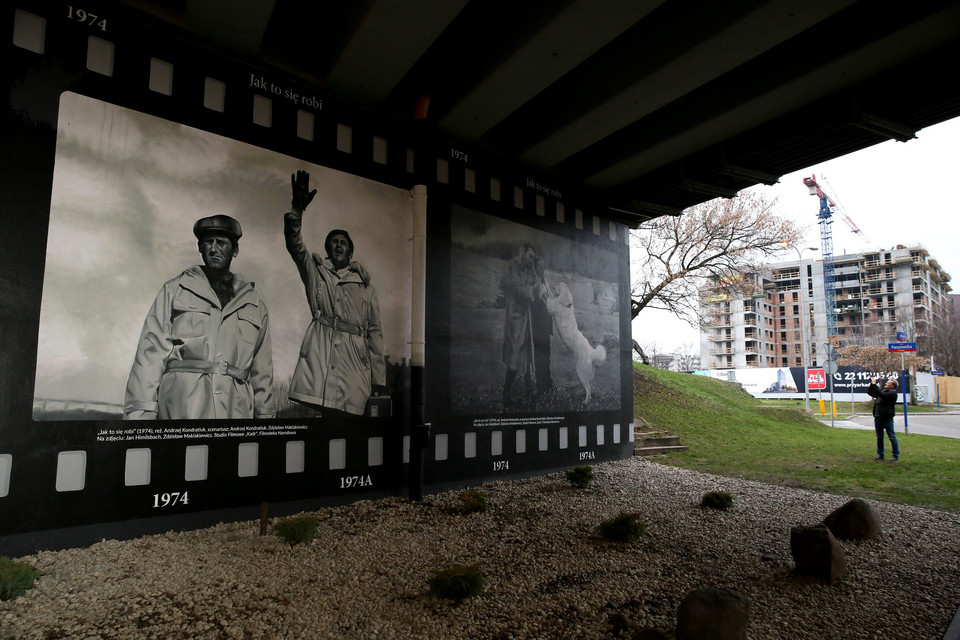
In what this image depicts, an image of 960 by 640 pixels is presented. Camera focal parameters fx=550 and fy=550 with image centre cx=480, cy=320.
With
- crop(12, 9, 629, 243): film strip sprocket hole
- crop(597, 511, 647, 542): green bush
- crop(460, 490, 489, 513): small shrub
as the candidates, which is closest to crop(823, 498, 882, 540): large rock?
crop(597, 511, 647, 542): green bush

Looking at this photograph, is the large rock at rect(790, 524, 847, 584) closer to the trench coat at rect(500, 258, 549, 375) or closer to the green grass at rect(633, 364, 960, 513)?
the green grass at rect(633, 364, 960, 513)

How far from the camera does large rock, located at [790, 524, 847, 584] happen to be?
379cm

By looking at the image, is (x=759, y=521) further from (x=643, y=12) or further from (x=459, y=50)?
(x=459, y=50)

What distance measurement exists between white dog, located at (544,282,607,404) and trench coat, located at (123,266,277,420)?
4377mm

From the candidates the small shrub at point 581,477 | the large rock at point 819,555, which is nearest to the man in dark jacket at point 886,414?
the small shrub at point 581,477

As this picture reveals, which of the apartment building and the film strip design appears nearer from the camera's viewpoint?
the film strip design

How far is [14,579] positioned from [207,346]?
2.21 m

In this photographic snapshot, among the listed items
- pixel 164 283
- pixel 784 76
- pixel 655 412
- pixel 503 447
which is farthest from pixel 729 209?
pixel 164 283

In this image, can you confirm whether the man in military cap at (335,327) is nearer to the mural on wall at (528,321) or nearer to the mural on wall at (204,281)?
the mural on wall at (204,281)

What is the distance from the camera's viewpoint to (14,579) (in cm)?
327

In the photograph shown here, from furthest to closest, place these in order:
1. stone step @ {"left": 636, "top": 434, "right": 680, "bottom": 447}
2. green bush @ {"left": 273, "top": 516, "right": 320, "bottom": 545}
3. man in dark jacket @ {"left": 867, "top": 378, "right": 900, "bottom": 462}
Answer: stone step @ {"left": 636, "top": 434, "right": 680, "bottom": 447} → man in dark jacket @ {"left": 867, "top": 378, "right": 900, "bottom": 462} → green bush @ {"left": 273, "top": 516, "right": 320, "bottom": 545}

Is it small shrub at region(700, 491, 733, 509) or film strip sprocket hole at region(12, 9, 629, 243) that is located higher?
film strip sprocket hole at region(12, 9, 629, 243)

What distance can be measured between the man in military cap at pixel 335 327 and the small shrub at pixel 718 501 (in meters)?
3.84

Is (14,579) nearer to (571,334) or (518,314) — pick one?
(518,314)
